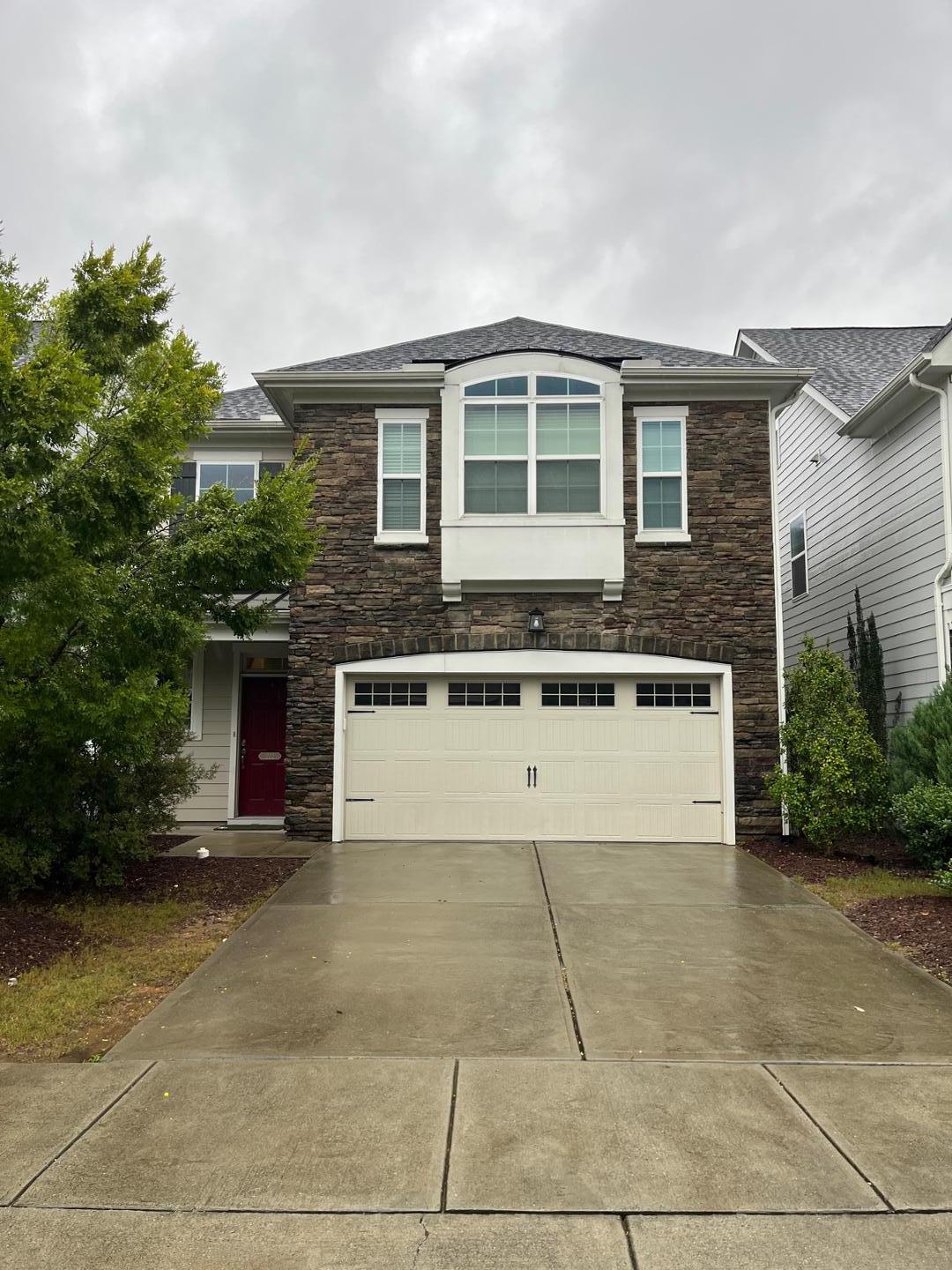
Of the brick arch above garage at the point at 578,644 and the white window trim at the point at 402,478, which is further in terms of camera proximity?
the white window trim at the point at 402,478

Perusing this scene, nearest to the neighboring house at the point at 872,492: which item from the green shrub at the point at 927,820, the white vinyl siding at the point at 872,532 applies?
the white vinyl siding at the point at 872,532

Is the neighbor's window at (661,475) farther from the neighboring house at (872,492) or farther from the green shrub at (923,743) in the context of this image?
the green shrub at (923,743)

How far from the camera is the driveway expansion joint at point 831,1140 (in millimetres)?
3156

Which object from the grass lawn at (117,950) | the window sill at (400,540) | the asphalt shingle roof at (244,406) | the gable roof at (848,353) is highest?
the gable roof at (848,353)

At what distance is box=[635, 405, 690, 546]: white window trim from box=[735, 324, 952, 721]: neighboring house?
8.38 ft

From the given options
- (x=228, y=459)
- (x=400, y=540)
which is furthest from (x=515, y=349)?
(x=228, y=459)

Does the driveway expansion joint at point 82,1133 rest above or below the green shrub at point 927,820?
below

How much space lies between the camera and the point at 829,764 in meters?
10.4

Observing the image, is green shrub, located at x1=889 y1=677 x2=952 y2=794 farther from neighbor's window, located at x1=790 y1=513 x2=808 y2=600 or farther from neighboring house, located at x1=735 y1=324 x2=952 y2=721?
neighbor's window, located at x1=790 y1=513 x2=808 y2=600

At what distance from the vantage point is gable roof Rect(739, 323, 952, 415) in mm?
13914

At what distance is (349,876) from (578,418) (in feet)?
21.3

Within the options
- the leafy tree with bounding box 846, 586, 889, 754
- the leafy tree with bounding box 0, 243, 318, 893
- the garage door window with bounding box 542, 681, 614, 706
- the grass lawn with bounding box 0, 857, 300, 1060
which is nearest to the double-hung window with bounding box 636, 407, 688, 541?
the garage door window with bounding box 542, 681, 614, 706

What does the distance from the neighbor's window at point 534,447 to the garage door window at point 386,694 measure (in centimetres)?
250

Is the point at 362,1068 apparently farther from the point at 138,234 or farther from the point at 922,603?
the point at 922,603
